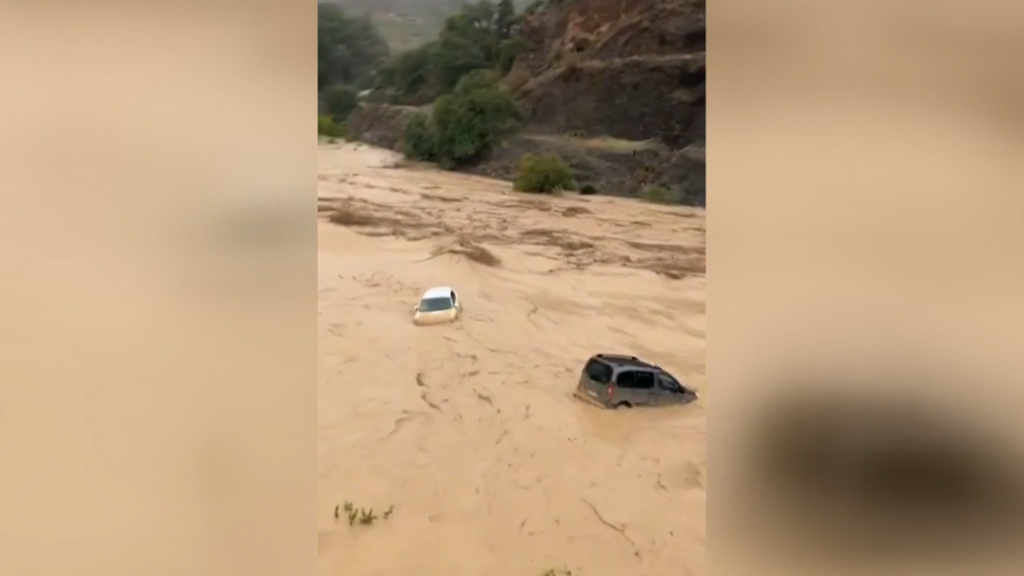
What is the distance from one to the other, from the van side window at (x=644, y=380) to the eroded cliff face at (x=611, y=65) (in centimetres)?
34

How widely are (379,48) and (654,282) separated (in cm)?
51

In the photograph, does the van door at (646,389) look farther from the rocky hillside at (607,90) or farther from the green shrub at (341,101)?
the green shrub at (341,101)

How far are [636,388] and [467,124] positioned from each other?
0.45 metres

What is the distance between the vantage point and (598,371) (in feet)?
3.44

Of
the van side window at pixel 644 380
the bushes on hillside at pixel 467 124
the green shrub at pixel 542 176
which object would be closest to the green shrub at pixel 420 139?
the bushes on hillside at pixel 467 124

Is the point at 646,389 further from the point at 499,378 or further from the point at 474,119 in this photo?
the point at 474,119

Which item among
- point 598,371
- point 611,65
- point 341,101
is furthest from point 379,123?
point 598,371

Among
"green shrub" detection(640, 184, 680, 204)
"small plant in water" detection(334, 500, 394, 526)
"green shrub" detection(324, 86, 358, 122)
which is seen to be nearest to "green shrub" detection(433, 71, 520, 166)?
"green shrub" detection(324, 86, 358, 122)

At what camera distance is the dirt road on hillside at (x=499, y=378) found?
1017mm

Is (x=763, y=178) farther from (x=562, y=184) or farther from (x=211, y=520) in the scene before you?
(x=211, y=520)

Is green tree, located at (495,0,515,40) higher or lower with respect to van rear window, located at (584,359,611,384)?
higher

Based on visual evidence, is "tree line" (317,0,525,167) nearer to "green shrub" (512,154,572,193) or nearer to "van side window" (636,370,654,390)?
"green shrub" (512,154,572,193)

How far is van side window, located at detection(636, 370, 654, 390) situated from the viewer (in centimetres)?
104

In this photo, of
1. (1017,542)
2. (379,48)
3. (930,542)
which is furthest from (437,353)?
(1017,542)
